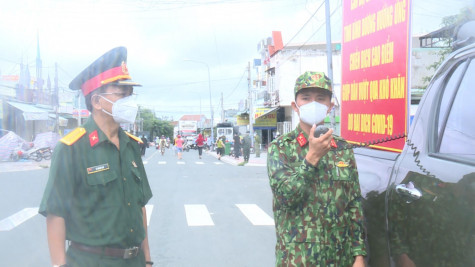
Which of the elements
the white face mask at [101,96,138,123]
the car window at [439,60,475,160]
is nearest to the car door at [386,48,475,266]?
the car window at [439,60,475,160]

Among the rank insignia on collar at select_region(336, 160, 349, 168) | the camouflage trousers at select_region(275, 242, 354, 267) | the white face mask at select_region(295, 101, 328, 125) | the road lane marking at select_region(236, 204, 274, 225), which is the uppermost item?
the white face mask at select_region(295, 101, 328, 125)

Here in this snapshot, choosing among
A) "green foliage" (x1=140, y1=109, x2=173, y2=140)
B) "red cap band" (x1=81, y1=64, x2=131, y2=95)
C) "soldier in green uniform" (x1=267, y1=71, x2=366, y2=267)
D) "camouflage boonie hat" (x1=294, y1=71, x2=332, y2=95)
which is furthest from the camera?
"green foliage" (x1=140, y1=109, x2=173, y2=140)

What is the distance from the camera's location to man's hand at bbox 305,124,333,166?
2039 millimetres

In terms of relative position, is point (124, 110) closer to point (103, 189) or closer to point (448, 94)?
point (103, 189)

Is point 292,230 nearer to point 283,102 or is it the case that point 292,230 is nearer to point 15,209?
point 15,209

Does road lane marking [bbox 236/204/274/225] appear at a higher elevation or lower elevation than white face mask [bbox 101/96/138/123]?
lower

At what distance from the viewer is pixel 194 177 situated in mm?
15961

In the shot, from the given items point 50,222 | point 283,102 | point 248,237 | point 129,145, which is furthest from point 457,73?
point 283,102

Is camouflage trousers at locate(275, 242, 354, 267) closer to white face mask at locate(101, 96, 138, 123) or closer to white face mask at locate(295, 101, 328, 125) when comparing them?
white face mask at locate(295, 101, 328, 125)

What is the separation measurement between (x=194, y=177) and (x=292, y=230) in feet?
45.5

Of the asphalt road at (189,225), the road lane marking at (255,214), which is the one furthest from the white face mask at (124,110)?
the road lane marking at (255,214)

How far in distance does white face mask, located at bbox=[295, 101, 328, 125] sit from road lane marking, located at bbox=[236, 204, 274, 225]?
18.7 feet

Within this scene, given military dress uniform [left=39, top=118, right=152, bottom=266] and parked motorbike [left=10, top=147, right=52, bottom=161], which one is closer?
military dress uniform [left=39, top=118, right=152, bottom=266]

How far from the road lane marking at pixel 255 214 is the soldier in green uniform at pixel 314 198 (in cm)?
563
